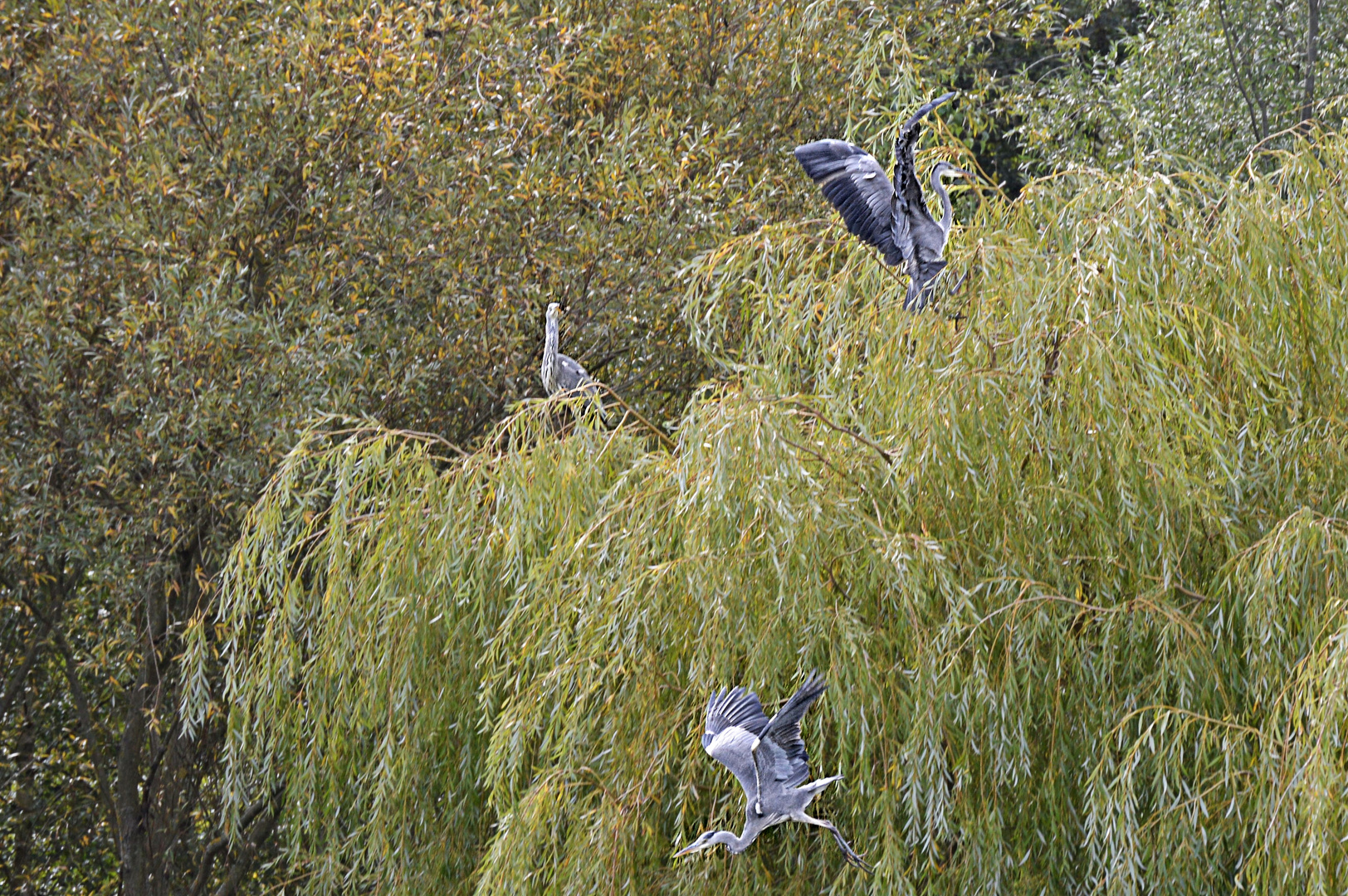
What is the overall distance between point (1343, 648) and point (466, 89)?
17.8 feet

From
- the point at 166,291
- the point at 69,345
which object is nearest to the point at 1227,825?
the point at 166,291

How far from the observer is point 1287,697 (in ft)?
11.8

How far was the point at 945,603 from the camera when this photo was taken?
4023 millimetres

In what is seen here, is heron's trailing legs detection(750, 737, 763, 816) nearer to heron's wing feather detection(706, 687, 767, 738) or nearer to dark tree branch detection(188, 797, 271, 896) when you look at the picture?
heron's wing feather detection(706, 687, 767, 738)

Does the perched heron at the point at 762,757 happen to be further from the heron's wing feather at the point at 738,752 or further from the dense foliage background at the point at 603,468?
the dense foliage background at the point at 603,468

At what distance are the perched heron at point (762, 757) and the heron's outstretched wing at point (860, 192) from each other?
4.16 feet

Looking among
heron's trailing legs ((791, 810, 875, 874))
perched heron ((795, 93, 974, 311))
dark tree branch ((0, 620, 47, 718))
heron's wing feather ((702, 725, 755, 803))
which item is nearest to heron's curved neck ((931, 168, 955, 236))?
perched heron ((795, 93, 974, 311))

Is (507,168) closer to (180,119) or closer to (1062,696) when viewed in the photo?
(180,119)

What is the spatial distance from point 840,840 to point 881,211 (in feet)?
5.63

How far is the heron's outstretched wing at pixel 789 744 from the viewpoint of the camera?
3.49 meters

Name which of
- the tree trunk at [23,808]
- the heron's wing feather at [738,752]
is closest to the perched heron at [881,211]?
the heron's wing feather at [738,752]

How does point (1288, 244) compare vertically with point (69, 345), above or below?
below

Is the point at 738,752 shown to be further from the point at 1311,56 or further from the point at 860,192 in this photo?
the point at 1311,56

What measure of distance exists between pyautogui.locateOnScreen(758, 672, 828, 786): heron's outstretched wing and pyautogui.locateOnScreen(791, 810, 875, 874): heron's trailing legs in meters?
0.09
